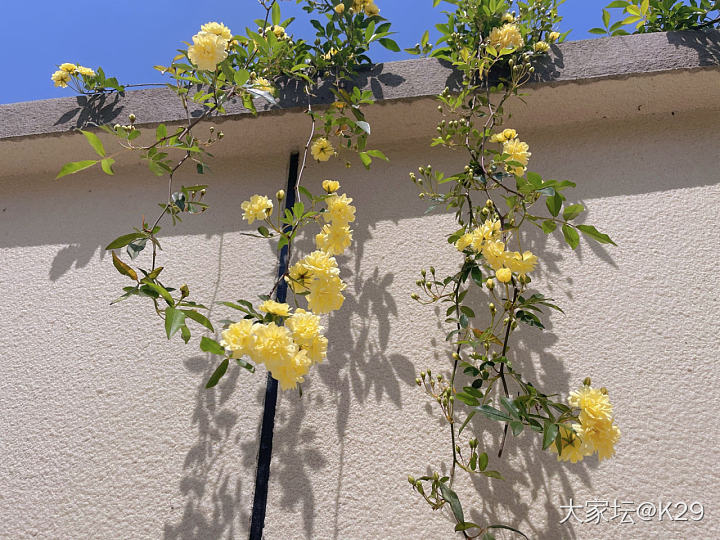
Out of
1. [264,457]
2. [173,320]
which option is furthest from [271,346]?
[264,457]

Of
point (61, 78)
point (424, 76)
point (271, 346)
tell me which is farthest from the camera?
point (61, 78)

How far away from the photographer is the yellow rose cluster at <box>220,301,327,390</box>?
0.64 metres

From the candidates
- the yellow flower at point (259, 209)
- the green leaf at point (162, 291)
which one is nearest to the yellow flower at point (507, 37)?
the yellow flower at point (259, 209)

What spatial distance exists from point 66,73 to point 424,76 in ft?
3.26

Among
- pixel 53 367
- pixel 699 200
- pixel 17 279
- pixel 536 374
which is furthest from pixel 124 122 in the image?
pixel 699 200

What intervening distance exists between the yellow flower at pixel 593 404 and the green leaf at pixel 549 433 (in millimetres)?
48

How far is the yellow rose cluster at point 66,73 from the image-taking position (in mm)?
1238

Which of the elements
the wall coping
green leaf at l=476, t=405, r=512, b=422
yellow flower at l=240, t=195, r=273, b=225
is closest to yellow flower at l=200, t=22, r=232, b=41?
the wall coping

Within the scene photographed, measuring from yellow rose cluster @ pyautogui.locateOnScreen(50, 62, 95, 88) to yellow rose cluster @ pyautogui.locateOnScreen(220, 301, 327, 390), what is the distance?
1013mm

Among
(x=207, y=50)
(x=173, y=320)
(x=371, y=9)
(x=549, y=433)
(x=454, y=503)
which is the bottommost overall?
(x=454, y=503)

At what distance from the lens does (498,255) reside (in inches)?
31.3

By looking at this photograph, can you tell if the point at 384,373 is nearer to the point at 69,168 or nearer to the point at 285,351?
the point at 285,351

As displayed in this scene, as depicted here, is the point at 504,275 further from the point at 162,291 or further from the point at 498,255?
the point at 162,291

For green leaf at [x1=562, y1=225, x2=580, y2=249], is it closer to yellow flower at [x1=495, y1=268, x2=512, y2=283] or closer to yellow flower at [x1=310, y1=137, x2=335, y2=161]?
yellow flower at [x1=495, y1=268, x2=512, y2=283]
